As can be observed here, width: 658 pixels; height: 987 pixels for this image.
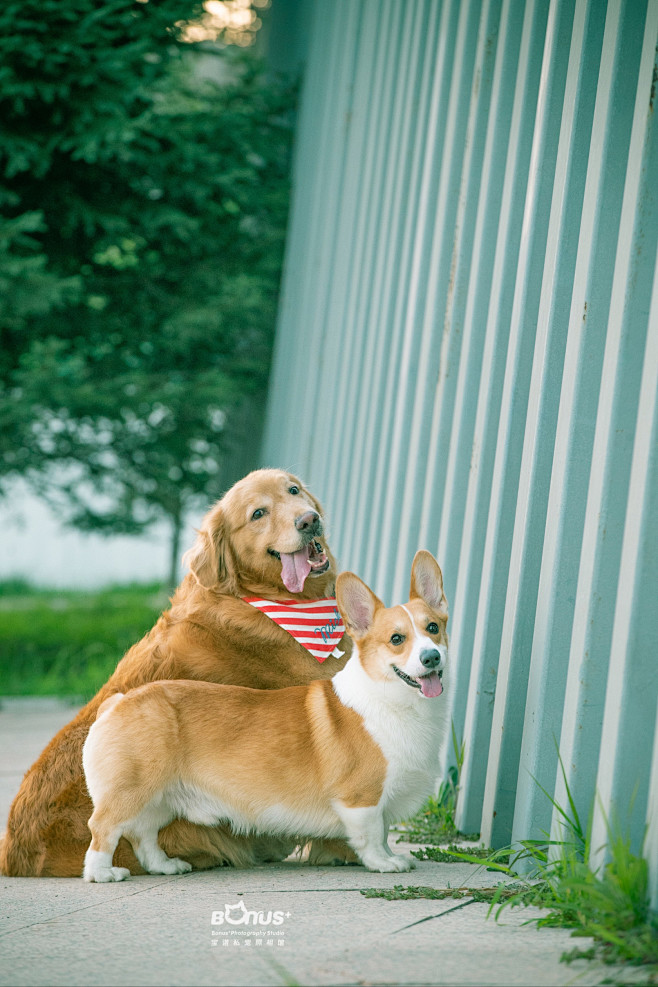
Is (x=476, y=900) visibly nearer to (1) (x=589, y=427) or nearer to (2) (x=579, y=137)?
(1) (x=589, y=427)

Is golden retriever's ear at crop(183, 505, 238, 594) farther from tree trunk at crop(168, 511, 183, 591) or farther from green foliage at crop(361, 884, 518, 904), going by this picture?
tree trunk at crop(168, 511, 183, 591)

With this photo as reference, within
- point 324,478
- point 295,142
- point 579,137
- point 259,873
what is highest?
point 295,142

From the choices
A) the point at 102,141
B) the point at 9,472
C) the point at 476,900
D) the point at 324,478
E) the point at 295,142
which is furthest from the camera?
the point at 295,142

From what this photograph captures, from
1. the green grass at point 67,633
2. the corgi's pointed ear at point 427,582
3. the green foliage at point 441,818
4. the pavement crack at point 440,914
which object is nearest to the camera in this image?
the pavement crack at point 440,914

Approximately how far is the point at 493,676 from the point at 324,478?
3445 millimetres

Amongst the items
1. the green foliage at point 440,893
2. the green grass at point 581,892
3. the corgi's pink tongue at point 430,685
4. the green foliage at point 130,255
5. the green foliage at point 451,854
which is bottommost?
the green foliage at point 451,854

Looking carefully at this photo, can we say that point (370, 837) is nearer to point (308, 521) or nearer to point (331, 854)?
point (331, 854)

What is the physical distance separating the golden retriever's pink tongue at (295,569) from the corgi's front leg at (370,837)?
3.08ft

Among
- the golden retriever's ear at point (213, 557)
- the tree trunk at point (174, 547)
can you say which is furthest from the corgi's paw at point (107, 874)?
the tree trunk at point (174, 547)

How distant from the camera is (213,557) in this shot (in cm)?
350

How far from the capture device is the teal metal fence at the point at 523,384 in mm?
2322

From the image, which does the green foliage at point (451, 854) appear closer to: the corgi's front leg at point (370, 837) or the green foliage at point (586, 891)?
the corgi's front leg at point (370, 837)

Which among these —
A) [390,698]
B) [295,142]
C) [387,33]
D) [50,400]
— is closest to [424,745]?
[390,698]

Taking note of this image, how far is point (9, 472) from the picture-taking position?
8.50 metres
